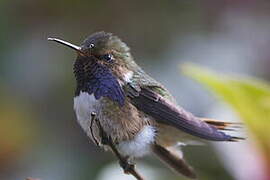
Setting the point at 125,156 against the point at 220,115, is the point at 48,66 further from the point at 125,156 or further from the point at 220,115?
the point at 125,156

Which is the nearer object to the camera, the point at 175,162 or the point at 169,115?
the point at 169,115

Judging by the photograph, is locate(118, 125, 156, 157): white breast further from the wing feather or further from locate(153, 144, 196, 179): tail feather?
locate(153, 144, 196, 179): tail feather

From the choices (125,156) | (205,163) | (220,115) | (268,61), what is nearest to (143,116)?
(125,156)

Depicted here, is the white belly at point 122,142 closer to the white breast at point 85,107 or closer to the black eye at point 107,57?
the white breast at point 85,107

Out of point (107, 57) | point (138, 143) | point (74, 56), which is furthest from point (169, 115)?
point (74, 56)

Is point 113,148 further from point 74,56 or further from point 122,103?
point 74,56

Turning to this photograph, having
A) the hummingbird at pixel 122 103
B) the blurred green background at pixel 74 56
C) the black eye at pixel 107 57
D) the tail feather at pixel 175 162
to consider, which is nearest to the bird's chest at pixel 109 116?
the hummingbird at pixel 122 103

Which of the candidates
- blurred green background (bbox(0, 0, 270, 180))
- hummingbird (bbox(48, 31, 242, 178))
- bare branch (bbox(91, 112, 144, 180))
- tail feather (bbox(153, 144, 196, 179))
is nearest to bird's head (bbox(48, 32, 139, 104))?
hummingbird (bbox(48, 31, 242, 178))

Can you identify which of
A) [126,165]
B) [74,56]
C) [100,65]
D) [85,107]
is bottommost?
[126,165]
